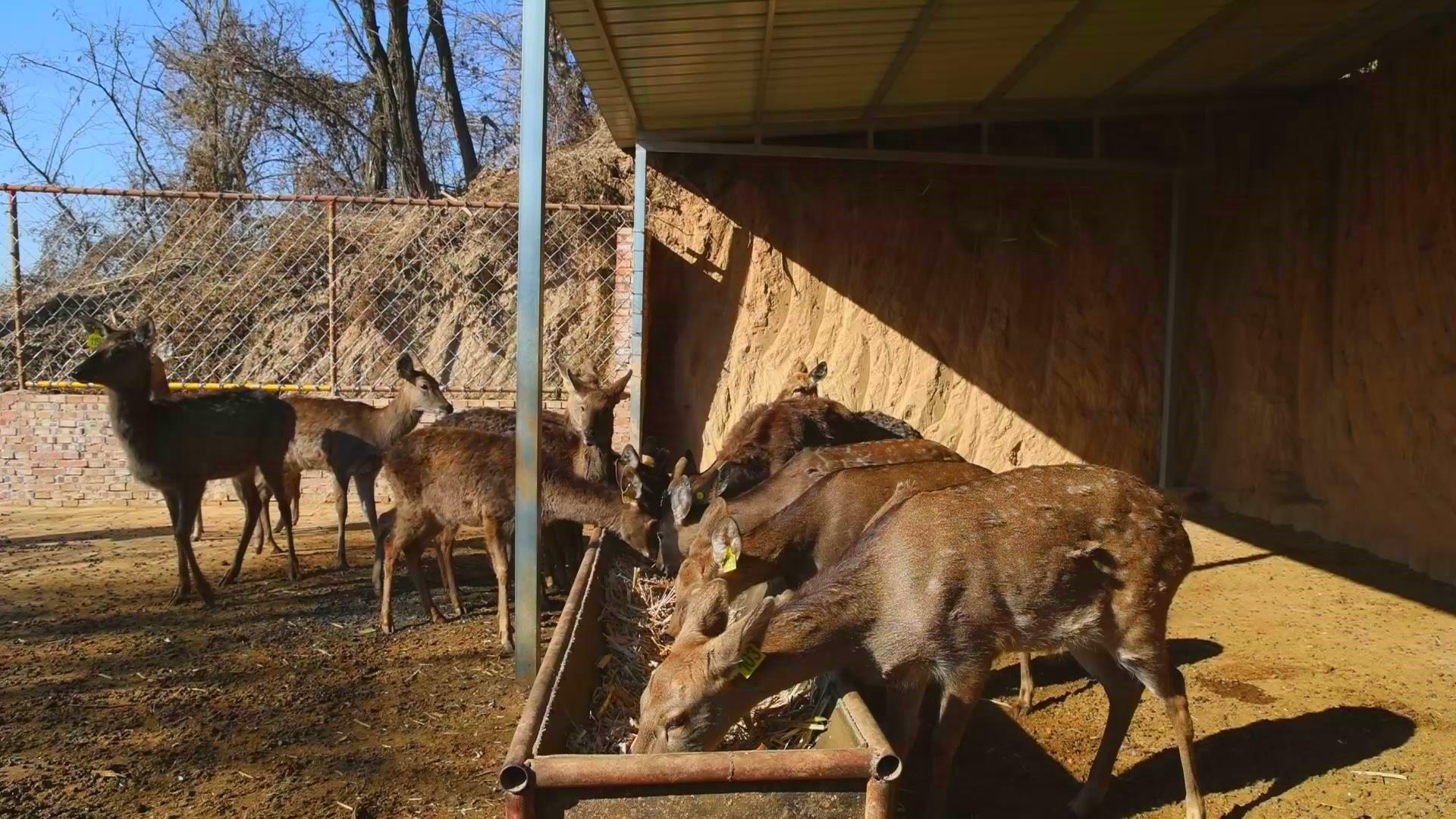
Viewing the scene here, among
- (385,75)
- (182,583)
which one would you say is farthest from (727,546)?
(385,75)

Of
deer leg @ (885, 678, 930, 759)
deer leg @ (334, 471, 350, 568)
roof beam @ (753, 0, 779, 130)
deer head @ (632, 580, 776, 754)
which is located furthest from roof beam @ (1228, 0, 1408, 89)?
deer leg @ (334, 471, 350, 568)

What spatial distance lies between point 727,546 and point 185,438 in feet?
17.8

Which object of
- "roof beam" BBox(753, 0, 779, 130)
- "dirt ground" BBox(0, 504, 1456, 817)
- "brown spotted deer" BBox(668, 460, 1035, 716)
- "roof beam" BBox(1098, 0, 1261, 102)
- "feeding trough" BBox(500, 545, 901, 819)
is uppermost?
"roof beam" BBox(1098, 0, 1261, 102)

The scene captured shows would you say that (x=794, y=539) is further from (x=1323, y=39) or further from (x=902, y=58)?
(x=1323, y=39)

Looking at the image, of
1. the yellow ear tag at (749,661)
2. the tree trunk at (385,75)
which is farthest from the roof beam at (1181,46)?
the tree trunk at (385,75)

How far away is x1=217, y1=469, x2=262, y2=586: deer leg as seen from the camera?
870 centimetres

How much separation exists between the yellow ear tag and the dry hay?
32cm

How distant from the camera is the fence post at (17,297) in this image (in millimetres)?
11756

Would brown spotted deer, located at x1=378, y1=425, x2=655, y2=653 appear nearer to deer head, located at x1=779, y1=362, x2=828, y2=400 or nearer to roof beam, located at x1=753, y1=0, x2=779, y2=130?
deer head, located at x1=779, y1=362, x2=828, y2=400

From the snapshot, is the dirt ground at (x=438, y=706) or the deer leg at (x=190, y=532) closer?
the dirt ground at (x=438, y=706)

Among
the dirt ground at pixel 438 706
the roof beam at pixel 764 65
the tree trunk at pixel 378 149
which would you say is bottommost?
the dirt ground at pixel 438 706

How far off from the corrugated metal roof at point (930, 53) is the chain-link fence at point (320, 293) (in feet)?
9.68

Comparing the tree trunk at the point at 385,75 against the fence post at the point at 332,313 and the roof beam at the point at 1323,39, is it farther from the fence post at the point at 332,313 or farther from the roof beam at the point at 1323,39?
the roof beam at the point at 1323,39

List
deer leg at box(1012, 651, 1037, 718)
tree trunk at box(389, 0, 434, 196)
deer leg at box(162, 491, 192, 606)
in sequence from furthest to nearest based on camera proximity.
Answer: tree trunk at box(389, 0, 434, 196), deer leg at box(162, 491, 192, 606), deer leg at box(1012, 651, 1037, 718)
